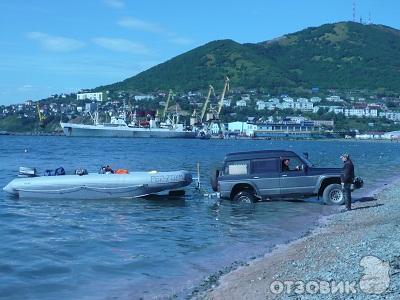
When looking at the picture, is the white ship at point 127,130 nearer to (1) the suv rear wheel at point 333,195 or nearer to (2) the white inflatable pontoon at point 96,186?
(2) the white inflatable pontoon at point 96,186

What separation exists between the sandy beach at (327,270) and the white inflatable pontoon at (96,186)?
8.45 meters

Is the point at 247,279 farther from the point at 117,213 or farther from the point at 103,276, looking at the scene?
the point at 117,213

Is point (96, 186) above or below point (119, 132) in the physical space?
below

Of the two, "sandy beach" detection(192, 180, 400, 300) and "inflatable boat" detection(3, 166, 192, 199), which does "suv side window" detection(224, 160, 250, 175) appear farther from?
"sandy beach" detection(192, 180, 400, 300)

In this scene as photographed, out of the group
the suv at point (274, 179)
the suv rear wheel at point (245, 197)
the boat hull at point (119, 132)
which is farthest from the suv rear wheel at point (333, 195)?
the boat hull at point (119, 132)

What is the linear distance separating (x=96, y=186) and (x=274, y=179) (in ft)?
20.0

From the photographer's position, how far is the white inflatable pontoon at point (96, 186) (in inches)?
835

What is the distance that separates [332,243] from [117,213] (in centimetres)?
845

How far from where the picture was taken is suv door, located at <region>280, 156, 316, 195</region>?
19.5 m

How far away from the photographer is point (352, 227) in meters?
14.3

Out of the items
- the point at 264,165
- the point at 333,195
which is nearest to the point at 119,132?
the point at 264,165

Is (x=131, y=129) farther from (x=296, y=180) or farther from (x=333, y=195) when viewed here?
(x=333, y=195)

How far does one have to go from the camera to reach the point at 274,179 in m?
19.8

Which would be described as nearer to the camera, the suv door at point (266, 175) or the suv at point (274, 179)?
the suv at point (274, 179)
